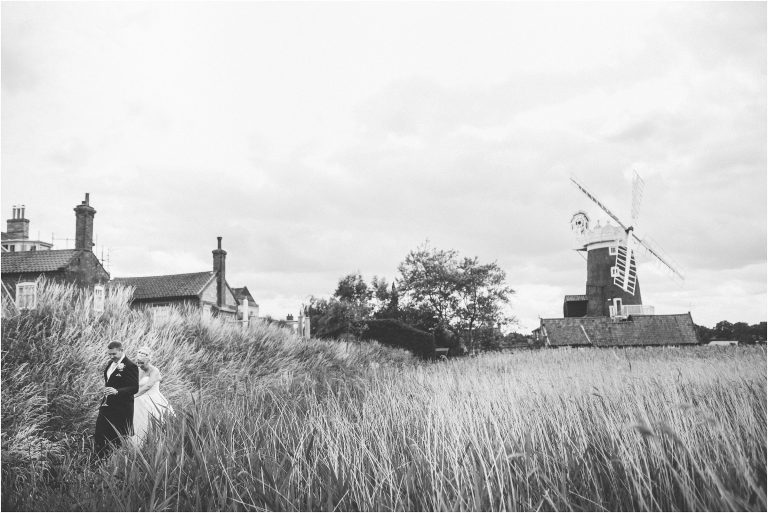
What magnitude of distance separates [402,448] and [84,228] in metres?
29.5

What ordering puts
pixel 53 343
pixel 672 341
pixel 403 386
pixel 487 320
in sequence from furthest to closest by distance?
pixel 487 320 < pixel 672 341 < pixel 403 386 < pixel 53 343

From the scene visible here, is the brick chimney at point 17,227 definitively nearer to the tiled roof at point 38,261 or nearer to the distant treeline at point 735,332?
the tiled roof at point 38,261

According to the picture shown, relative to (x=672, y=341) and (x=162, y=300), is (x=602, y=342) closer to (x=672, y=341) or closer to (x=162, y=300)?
(x=672, y=341)

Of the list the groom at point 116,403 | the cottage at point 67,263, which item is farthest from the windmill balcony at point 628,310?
the groom at point 116,403

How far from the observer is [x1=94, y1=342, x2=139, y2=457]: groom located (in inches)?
281

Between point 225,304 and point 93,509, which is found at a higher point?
point 225,304

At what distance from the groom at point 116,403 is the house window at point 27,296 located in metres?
3.38

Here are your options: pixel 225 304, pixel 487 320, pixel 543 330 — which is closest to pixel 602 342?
pixel 543 330

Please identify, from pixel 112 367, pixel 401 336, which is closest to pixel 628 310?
pixel 401 336

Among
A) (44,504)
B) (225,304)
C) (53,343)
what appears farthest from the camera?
(225,304)

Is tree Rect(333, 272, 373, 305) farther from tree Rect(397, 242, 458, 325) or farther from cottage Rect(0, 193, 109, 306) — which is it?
cottage Rect(0, 193, 109, 306)

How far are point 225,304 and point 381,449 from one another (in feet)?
127

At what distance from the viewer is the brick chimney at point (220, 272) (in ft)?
133

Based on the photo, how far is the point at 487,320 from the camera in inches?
2112
